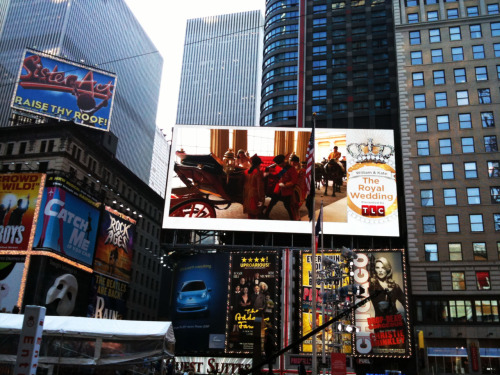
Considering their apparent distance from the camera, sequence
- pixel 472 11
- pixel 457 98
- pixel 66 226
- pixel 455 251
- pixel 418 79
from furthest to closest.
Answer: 1. pixel 472 11
2. pixel 418 79
3. pixel 457 98
4. pixel 455 251
5. pixel 66 226

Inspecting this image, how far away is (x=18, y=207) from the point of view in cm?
5294

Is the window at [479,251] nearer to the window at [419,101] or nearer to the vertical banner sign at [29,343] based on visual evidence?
the window at [419,101]

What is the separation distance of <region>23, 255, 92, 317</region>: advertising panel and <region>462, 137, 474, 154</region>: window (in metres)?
46.4

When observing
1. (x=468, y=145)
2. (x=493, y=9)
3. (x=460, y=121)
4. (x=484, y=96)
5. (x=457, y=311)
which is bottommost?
(x=457, y=311)

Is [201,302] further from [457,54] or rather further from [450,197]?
[457,54]

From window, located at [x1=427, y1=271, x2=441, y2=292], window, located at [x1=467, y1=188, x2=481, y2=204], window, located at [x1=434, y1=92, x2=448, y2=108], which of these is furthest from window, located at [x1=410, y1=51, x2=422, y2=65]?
window, located at [x1=427, y1=271, x2=441, y2=292]

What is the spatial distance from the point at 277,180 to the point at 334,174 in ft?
22.9

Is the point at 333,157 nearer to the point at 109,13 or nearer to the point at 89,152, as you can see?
the point at 89,152

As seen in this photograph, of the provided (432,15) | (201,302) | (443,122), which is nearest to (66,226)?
(201,302)

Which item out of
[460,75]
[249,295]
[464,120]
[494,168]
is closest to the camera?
[249,295]

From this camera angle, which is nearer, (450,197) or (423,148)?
(450,197)

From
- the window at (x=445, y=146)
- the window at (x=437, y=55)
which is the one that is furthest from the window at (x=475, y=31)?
the window at (x=445, y=146)

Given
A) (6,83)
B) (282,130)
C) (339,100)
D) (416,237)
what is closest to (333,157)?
(282,130)

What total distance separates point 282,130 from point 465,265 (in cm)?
2689
